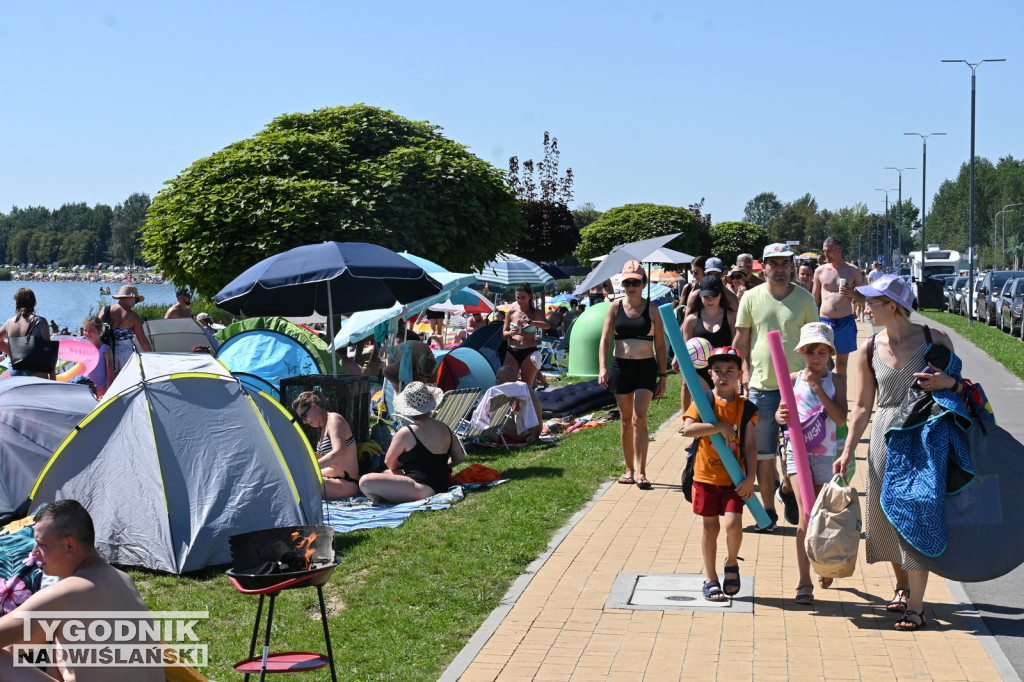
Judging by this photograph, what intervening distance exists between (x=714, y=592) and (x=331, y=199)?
519 inches

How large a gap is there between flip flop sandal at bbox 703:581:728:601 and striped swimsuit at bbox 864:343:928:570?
86cm

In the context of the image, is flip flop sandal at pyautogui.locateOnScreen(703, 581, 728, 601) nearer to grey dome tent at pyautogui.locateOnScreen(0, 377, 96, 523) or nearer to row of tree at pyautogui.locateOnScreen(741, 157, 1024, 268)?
grey dome tent at pyautogui.locateOnScreen(0, 377, 96, 523)

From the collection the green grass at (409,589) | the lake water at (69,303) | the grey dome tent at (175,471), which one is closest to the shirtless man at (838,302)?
the green grass at (409,589)

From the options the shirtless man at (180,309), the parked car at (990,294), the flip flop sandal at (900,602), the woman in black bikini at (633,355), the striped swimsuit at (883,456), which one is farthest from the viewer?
the parked car at (990,294)

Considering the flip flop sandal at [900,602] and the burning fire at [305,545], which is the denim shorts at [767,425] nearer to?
the flip flop sandal at [900,602]

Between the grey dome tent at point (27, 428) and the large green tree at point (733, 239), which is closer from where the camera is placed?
the grey dome tent at point (27, 428)

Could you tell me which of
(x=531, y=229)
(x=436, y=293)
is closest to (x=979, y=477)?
(x=436, y=293)

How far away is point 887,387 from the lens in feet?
18.7

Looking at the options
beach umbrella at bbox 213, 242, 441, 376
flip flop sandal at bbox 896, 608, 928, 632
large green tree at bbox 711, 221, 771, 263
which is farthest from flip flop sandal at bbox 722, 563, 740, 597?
large green tree at bbox 711, 221, 771, 263

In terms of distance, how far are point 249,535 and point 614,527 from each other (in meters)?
3.90

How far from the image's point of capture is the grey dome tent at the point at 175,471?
757 centimetres

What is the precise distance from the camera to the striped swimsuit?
18.5 ft

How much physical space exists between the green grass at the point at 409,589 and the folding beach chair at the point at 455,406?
4.87ft

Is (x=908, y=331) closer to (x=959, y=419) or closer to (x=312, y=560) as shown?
(x=959, y=419)
